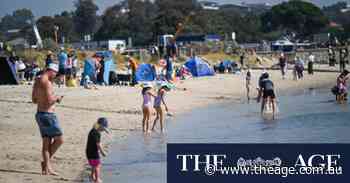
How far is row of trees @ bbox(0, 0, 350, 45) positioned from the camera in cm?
8969

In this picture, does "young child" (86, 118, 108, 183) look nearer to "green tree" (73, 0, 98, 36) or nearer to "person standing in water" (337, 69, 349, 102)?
"person standing in water" (337, 69, 349, 102)

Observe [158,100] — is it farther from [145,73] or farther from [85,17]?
[85,17]

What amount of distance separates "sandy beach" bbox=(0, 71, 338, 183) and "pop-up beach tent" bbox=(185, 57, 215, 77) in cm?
130

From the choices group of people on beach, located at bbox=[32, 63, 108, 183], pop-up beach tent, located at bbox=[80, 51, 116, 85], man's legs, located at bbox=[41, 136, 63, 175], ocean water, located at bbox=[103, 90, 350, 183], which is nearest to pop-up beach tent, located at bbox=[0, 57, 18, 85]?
pop-up beach tent, located at bbox=[80, 51, 116, 85]

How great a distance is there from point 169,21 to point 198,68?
4803 cm

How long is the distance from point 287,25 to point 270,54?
57170 mm

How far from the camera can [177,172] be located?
8.46m

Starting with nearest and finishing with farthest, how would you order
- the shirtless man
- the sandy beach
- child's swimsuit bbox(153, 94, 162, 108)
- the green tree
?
the shirtless man, the sandy beach, child's swimsuit bbox(153, 94, 162, 108), the green tree

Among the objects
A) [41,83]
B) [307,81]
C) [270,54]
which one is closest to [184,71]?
[307,81]

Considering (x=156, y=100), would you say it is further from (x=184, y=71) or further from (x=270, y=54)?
(x=270, y=54)

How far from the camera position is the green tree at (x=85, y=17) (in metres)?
120

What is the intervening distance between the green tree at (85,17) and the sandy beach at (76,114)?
8659cm

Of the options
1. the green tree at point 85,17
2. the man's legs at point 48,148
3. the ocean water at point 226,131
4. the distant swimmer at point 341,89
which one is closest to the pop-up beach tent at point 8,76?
the ocean water at point 226,131

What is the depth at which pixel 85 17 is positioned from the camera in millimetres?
120312
